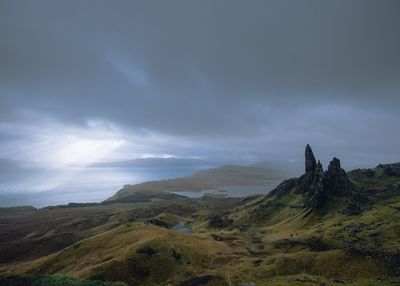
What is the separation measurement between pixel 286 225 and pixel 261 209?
45.0 m

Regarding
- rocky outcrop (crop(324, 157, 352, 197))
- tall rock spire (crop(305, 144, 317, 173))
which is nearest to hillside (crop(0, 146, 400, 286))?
rocky outcrop (crop(324, 157, 352, 197))

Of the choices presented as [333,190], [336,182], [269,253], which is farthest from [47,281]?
[336,182]

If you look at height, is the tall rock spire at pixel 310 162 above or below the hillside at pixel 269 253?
above

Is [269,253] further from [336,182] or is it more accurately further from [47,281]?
[336,182]

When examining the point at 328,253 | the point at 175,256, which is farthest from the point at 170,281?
the point at 328,253

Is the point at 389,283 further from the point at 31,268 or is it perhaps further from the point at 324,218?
the point at 31,268

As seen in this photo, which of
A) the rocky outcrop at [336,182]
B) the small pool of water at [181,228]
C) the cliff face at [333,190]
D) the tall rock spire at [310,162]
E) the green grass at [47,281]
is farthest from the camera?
the tall rock spire at [310,162]

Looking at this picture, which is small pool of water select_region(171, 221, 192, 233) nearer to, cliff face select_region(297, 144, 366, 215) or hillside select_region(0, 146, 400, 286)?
hillside select_region(0, 146, 400, 286)

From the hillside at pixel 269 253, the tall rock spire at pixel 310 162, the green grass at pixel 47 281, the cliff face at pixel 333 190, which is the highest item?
the tall rock spire at pixel 310 162

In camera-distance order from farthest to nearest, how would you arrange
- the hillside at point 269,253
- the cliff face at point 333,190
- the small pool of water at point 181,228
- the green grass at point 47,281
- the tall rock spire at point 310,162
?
the tall rock spire at point 310,162, the small pool of water at point 181,228, the cliff face at point 333,190, the green grass at point 47,281, the hillside at point 269,253

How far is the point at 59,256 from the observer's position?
118 m

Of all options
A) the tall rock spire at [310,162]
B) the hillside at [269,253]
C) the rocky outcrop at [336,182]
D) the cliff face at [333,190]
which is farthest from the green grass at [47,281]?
the tall rock spire at [310,162]

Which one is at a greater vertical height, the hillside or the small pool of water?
the hillside

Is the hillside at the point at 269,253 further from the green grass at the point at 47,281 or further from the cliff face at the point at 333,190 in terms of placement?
the green grass at the point at 47,281
